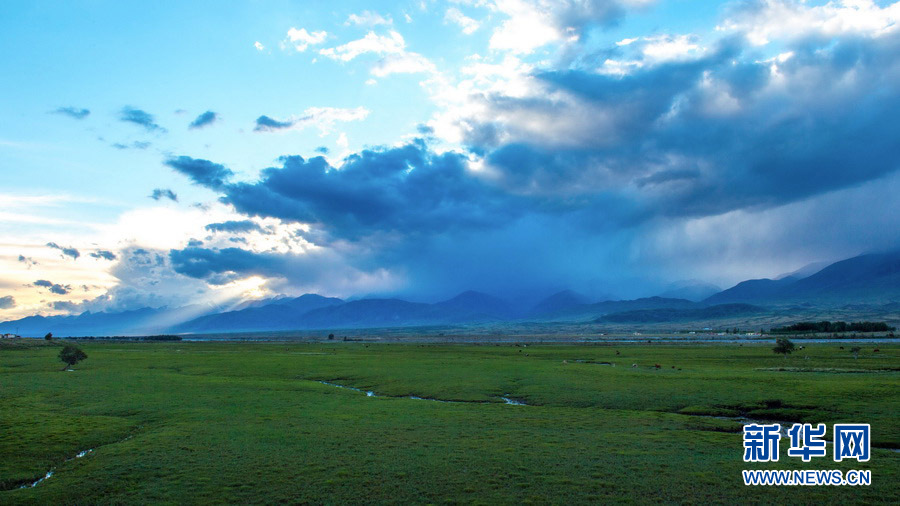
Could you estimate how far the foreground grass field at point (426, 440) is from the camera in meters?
17.6

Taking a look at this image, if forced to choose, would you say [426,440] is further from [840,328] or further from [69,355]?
[840,328]

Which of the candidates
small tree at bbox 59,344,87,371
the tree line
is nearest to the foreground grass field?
small tree at bbox 59,344,87,371

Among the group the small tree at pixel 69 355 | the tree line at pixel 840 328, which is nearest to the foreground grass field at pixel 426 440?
the small tree at pixel 69 355

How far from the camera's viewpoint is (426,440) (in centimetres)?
2477

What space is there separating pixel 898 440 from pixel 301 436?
31.9 meters

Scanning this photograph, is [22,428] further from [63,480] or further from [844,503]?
[844,503]

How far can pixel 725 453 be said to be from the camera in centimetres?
2220

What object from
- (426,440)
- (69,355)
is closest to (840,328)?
(426,440)

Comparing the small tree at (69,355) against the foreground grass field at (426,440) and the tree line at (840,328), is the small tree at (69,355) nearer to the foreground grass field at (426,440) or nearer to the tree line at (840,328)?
the foreground grass field at (426,440)

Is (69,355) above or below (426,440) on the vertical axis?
below

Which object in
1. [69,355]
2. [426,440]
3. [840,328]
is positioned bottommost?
[840,328]

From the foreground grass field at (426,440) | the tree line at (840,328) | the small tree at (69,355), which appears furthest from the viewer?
the tree line at (840,328)

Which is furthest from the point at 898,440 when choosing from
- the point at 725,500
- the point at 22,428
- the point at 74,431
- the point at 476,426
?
the point at 22,428

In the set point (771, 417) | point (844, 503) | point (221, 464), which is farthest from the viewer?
A: point (771, 417)
